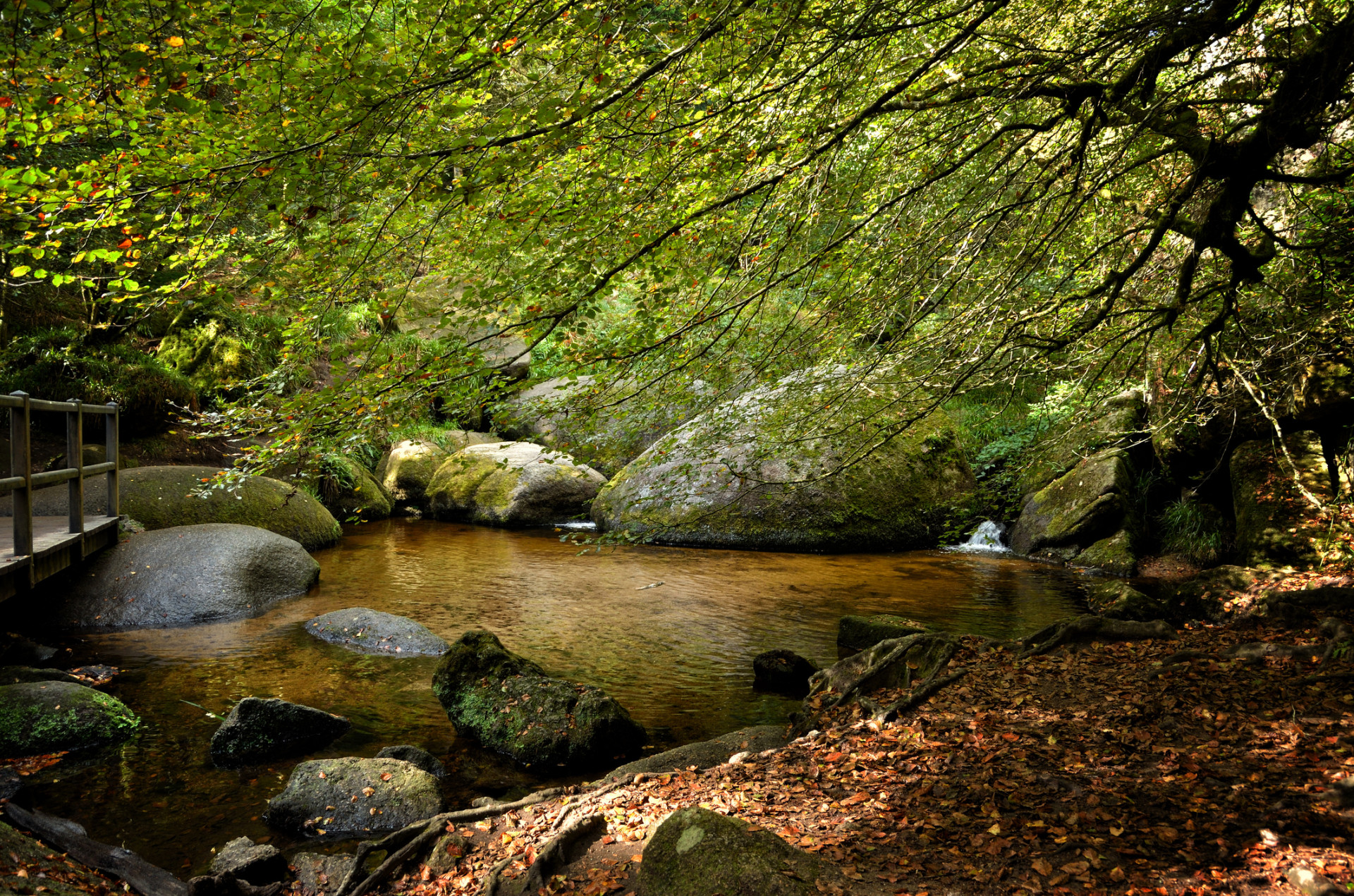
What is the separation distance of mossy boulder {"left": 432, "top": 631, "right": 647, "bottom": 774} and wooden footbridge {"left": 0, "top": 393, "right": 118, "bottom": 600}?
372 cm

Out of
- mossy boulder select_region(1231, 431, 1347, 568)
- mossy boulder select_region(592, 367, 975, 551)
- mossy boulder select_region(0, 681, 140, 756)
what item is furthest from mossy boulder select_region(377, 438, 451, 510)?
mossy boulder select_region(1231, 431, 1347, 568)

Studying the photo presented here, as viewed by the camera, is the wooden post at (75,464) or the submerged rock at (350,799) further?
the wooden post at (75,464)

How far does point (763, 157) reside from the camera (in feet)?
15.7

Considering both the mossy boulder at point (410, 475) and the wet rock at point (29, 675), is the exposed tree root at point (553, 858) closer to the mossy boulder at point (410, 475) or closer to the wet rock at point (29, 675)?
the wet rock at point (29, 675)

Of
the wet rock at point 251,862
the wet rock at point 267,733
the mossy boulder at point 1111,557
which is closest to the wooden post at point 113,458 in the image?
the wet rock at point 267,733

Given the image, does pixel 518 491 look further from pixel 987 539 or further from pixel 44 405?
pixel 44 405

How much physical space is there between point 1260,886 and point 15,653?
31.1ft

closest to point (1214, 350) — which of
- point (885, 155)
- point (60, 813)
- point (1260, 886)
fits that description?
point (885, 155)

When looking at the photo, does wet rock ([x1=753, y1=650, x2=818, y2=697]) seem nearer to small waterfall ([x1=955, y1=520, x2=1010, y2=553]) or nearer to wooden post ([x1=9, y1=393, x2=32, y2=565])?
wooden post ([x1=9, y1=393, x2=32, y2=565])

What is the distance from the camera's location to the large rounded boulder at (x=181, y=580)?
29.0 feet

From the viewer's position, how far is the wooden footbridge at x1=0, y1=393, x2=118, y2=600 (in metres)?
6.80

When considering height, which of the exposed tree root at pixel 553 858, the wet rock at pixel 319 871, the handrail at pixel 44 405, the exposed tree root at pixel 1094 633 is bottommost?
the wet rock at pixel 319 871

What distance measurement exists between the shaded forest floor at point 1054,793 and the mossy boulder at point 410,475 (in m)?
13.9

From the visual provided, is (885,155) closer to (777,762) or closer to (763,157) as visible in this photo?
(763,157)
